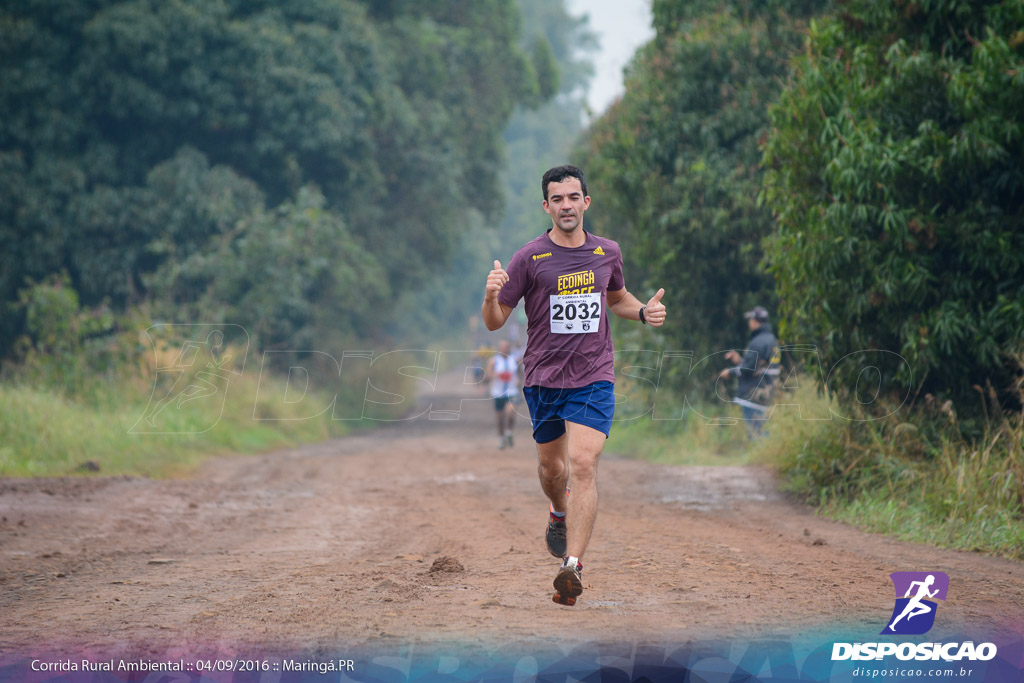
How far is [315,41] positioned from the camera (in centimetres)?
2412

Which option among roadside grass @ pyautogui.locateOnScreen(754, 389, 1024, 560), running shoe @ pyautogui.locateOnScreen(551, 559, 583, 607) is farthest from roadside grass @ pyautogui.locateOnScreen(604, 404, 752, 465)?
running shoe @ pyautogui.locateOnScreen(551, 559, 583, 607)

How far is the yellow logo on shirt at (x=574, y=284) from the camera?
589cm

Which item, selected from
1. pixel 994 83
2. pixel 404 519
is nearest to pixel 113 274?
pixel 404 519

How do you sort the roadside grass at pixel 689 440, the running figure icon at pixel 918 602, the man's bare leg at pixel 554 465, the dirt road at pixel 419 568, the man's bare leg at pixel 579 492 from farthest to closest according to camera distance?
the roadside grass at pixel 689 440
the man's bare leg at pixel 554 465
the man's bare leg at pixel 579 492
the running figure icon at pixel 918 602
the dirt road at pixel 419 568

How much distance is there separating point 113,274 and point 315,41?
7312 mm

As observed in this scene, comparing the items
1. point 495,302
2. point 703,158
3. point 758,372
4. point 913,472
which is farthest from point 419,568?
point 703,158

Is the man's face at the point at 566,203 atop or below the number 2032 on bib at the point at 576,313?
atop

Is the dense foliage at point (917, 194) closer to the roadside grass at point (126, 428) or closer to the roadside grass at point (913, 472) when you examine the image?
the roadside grass at point (913, 472)

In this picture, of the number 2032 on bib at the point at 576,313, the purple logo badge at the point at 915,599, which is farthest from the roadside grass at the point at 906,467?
the number 2032 on bib at the point at 576,313

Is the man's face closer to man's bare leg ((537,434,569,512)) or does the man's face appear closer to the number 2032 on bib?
the number 2032 on bib

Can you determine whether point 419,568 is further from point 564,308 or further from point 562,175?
point 562,175

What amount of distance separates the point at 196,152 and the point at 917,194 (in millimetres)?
18487

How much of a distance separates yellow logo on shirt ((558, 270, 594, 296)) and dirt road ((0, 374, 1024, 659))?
5.80ft

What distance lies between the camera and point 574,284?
590 centimetres
